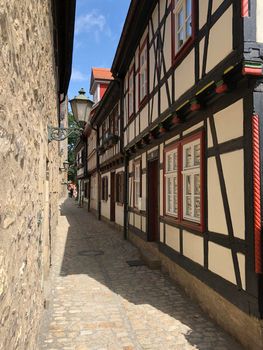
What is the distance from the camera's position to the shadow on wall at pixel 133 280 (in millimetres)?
4488

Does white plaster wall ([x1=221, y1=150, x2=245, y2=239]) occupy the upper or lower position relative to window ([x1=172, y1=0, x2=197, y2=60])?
lower

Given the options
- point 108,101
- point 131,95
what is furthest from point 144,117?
point 108,101

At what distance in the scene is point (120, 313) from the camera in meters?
5.01

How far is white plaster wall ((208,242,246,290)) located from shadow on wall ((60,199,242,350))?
71 cm

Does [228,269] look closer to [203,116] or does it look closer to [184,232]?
[184,232]

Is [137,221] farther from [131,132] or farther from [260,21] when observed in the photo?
[260,21]

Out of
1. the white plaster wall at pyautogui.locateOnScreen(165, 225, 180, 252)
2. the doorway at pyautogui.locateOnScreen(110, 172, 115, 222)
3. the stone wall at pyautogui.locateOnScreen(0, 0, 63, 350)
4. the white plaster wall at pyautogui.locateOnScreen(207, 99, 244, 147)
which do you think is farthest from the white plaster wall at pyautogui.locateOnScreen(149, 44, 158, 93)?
the doorway at pyautogui.locateOnScreen(110, 172, 115, 222)

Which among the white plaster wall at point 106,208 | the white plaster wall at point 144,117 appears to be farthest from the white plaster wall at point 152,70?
the white plaster wall at point 106,208

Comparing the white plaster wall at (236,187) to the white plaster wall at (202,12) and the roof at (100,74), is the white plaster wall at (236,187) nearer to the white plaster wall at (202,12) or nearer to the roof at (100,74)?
the white plaster wall at (202,12)

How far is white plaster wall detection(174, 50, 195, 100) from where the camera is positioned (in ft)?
18.5

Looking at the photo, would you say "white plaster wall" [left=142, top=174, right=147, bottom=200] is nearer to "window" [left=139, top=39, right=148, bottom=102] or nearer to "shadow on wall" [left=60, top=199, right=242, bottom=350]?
"shadow on wall" [left=60, top=199, right=242, bottom=350]

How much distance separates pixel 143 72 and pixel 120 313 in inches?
252

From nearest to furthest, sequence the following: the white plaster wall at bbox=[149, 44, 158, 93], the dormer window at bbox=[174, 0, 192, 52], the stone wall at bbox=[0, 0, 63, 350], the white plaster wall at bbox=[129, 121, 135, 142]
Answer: the stone wall at bbox=[0, 0, 63, 350]
the dormer window at bbox=[174, 0, 192, 52]
the white plaster wall at bbox=[149, 44, 158, 93]
the white plaster wall at bbox=[129, 121, 135, 142]

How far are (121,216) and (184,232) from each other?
23.6ft
